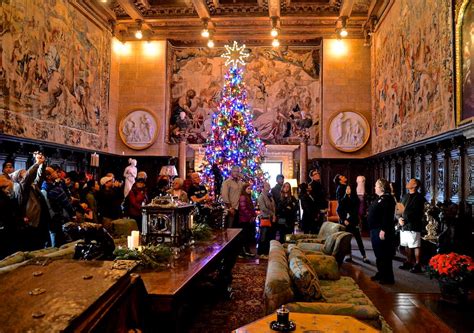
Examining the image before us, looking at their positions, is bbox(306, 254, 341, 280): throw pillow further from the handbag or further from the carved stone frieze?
the carved stone frieze

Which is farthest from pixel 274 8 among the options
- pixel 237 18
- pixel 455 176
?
pixel 455 176

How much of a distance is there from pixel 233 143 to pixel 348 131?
16.3 ft

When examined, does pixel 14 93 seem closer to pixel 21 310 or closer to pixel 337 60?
pixel 21 310

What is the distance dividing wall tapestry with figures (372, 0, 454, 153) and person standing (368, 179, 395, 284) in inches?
94.7

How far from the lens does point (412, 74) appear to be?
996 centimetres

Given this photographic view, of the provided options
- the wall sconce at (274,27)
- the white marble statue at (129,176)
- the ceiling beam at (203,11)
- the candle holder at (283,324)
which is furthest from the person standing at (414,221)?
the ceiling beam at (203,11)

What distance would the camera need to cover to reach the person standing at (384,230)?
6250 millimetres

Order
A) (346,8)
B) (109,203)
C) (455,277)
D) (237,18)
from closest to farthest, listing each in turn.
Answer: (455,277) → (109,203) → (346,8) → (237,18)

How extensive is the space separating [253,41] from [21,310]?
15.5 metres

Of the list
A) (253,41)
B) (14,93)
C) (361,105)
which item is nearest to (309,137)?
(361,105)

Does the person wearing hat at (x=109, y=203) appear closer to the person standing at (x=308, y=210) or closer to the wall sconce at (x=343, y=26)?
the person standing at (x=308, y=210)

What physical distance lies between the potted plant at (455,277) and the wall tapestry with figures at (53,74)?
8913 millimetres

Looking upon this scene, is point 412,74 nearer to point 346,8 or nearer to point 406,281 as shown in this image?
point 346,8

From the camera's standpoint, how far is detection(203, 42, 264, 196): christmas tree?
12.3 metres
